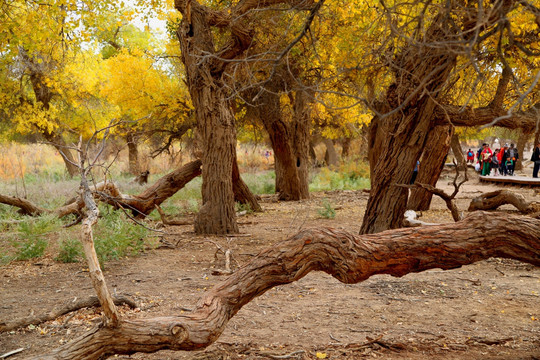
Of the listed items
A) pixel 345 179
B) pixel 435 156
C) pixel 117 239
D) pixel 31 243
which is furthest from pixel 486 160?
pixel 31 243

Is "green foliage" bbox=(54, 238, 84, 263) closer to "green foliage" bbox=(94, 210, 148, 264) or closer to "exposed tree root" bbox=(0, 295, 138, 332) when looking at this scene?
"green foliage" bbox=(94, 210, 148, 264)

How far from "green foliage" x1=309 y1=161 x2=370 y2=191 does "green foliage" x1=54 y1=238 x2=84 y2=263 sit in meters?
12.0

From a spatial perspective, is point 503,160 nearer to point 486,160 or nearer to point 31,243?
point 486,160

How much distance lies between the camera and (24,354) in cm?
409

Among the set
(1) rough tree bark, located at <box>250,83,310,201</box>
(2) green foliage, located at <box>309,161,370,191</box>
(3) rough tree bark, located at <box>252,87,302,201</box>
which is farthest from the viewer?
(2) green foliage, located at <box>309,161,370,191</box>

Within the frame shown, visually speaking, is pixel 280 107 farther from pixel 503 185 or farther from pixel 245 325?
pixel 503 185

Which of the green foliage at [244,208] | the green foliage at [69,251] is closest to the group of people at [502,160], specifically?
the green foliage at [244,208]

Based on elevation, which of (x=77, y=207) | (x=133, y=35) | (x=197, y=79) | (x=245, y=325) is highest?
(x=133, y=35)

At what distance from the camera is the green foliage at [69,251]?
735cm

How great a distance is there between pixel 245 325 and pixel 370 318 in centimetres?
127

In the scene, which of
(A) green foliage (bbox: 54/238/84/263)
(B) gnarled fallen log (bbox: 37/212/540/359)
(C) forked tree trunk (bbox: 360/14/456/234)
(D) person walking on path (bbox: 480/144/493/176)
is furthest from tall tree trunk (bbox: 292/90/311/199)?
(D) person walking on path (bbox: 480/144/493/176)

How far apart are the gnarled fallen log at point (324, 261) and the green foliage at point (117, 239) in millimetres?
3733

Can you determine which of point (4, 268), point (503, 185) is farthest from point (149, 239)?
point (503, 185)

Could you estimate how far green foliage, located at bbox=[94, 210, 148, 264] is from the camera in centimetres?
709
